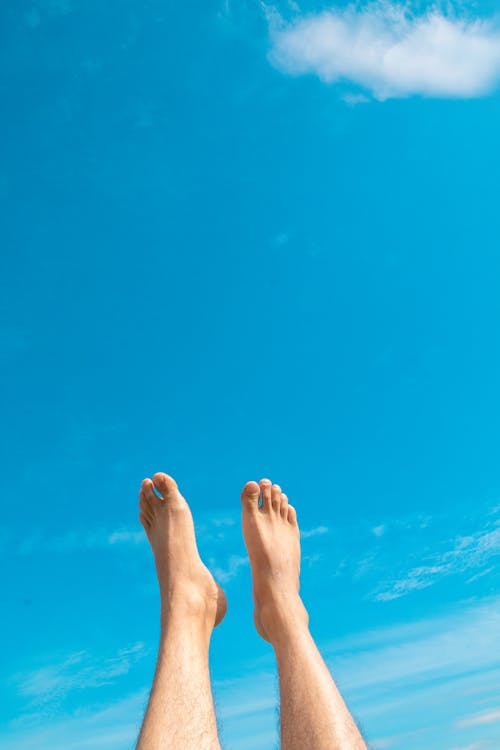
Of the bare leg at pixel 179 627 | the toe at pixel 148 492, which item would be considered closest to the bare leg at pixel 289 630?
the bare leg at pixel 179 627

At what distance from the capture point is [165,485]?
4.67 m

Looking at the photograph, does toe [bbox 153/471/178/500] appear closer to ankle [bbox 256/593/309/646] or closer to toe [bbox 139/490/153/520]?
toe [bbox 139/490/153/520]

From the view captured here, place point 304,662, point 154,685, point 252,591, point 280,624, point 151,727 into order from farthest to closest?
point 252,591 < point 280,624 < point 304,662 < point 154,685 < point 151,727

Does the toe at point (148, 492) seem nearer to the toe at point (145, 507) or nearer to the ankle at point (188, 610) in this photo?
the toe at point (145, 507)

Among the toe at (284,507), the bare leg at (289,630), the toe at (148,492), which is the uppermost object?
the toe at (148,492)

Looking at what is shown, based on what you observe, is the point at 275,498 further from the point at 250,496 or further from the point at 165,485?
the point at 165,485

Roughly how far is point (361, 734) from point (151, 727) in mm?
903

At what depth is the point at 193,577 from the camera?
13.0 ft

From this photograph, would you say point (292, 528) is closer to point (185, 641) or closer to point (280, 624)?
point (280, 624)

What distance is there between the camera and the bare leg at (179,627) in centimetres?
270

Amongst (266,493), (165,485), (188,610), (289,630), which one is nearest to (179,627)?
(188,610)

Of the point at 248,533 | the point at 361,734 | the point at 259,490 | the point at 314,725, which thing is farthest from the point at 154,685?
the point at 259,490

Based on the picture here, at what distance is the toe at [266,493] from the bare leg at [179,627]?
0.67 metres

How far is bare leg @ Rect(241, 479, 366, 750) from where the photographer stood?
2.79 metres
